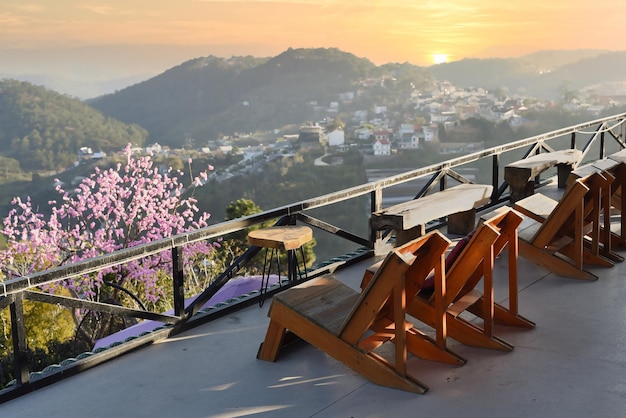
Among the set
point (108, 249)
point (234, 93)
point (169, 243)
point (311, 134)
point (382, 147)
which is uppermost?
point (169, 243)

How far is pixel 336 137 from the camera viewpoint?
44.4 m

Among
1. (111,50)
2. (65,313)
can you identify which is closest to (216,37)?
(111,50)

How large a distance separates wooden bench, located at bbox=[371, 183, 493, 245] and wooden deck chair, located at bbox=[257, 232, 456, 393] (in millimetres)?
1452

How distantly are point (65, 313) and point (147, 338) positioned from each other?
6.88m

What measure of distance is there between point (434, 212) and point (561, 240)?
92 cm

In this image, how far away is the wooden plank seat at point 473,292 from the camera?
3.47 metres

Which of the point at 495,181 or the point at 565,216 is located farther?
the point at 495,181

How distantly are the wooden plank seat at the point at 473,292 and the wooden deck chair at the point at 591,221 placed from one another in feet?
3.94

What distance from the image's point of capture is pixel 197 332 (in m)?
4.21

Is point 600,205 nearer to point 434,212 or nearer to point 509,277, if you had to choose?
point 434,212

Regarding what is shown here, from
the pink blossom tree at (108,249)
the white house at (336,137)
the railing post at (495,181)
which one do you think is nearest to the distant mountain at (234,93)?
the white house at (336,137)

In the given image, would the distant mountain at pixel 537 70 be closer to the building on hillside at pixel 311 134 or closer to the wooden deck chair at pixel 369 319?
the building on hillside at pixel 311 134

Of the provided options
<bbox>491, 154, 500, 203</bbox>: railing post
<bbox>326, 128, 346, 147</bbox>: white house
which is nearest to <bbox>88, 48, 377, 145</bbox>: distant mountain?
<bbox>326, 128, 346, 147</bbox>: white house

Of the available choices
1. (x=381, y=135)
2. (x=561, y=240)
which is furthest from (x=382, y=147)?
(x=561, y=240)
